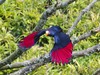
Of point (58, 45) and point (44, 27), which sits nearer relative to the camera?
point (58, 45)

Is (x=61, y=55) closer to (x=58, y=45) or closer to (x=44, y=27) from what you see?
(x=58, y=45)

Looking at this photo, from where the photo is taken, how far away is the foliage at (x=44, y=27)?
10.5 feet

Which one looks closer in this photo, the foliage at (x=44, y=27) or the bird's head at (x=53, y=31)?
the bird's head at (x=53, y=31)

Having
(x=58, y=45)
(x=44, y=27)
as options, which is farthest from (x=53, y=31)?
(x=44, y=27)

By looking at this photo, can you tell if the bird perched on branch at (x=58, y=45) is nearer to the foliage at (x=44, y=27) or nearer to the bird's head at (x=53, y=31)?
the bird's head at (x=53, y=31)

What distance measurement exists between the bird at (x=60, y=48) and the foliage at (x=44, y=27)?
87.8 inches

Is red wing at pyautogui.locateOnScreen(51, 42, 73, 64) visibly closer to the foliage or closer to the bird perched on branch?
the bird perched on branch

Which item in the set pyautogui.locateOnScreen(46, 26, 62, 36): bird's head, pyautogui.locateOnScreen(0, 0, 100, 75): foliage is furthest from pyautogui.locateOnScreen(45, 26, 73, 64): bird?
pyautogui.locateOnScreen(0, 0, 100, 75): foliage

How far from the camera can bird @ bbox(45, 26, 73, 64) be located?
2.22ft

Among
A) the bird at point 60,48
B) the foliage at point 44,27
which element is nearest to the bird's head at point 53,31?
the bird at point 60,48

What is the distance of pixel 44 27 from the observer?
11.9ft

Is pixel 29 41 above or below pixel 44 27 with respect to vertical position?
above

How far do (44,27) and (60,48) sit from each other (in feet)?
9.68

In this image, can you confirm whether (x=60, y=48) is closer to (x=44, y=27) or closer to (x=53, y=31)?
(x=53, y=31)
